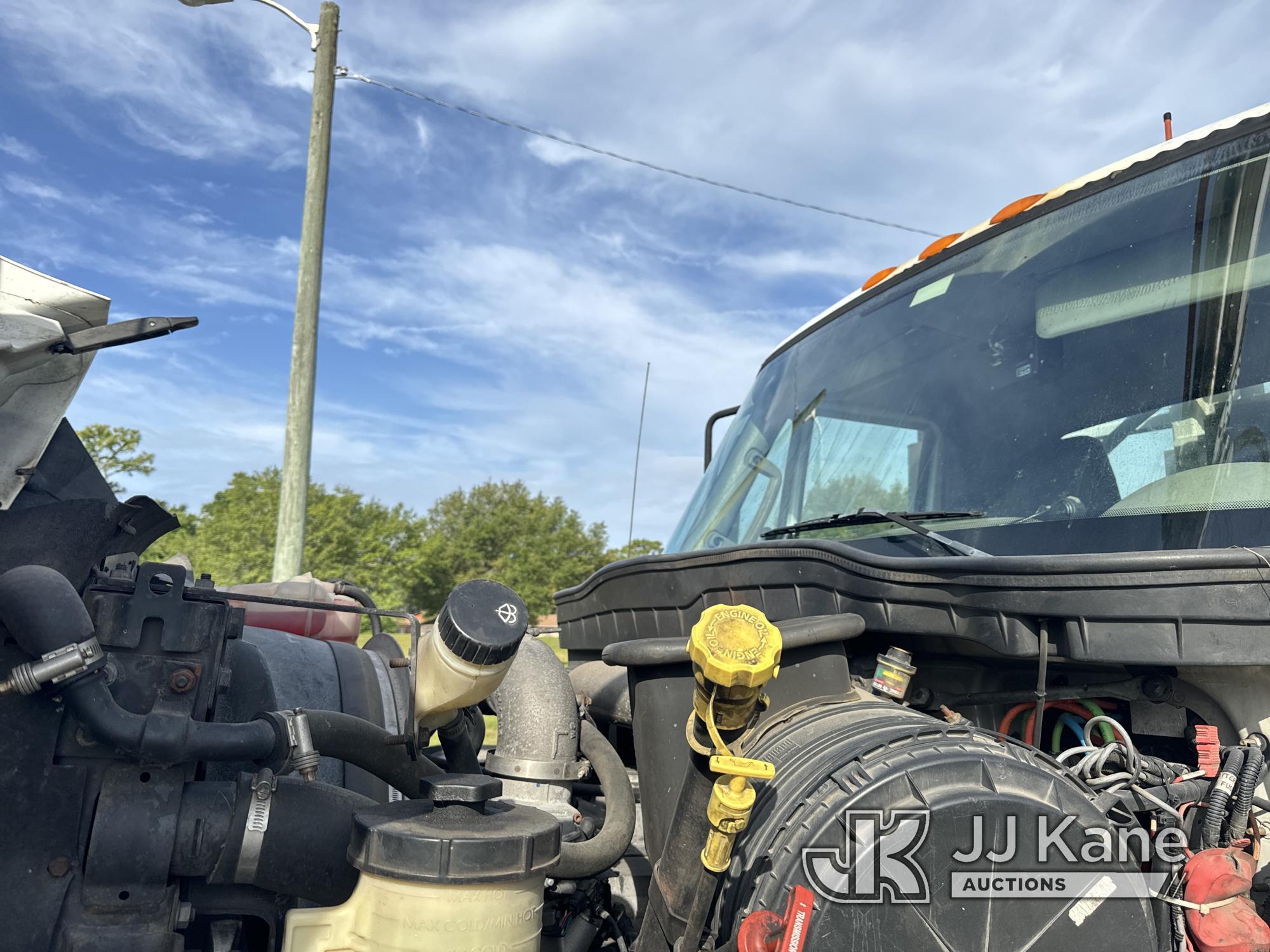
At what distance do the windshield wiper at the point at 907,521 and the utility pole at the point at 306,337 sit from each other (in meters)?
6.26

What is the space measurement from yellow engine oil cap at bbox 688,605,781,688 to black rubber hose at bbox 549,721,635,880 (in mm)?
568

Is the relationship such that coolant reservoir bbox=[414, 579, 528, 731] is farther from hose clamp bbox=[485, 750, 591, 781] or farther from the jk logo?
the jk logo

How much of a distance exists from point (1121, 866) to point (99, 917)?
185cm

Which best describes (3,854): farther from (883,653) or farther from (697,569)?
(883,653)

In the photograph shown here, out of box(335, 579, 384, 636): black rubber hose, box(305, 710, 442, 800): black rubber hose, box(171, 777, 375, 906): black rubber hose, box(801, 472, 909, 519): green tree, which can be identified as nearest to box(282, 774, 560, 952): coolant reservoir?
box(171, 777, 375, 906): black rubber hose

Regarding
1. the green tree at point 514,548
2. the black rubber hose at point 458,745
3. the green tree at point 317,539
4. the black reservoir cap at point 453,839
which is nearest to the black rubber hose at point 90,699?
the black reservoir cap at point 453,839

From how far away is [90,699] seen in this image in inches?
60.6

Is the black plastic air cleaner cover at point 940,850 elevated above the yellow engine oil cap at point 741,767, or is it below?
below

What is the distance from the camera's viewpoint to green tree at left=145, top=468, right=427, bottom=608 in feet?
61.2

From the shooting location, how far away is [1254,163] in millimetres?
2293

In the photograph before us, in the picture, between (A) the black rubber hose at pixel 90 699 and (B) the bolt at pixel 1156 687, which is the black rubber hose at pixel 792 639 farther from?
(A) the black rubber hose at pixel 90 699

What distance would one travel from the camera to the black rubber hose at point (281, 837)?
167 centimetres

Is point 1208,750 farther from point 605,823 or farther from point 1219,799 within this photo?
point 605,823

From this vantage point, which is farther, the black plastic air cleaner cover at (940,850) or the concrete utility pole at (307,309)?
the concrete utility pole at (307,309)
